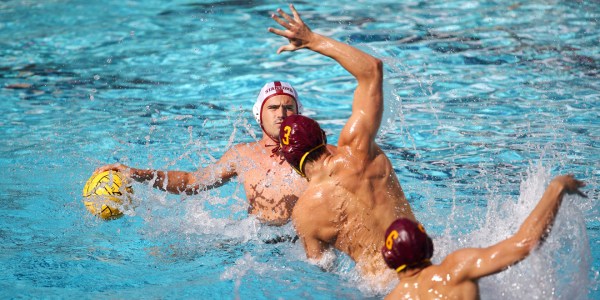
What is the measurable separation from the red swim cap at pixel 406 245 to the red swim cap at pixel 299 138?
0.74 meters

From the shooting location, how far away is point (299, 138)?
352 centimetres

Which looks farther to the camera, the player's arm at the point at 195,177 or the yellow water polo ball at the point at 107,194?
the player's arm at the point at 195,177

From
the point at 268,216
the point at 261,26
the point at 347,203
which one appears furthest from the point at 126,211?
the point at 261,26

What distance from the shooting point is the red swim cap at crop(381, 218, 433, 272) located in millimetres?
2877

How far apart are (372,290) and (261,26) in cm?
661

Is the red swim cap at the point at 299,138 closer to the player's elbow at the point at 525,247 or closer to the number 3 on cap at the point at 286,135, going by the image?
the number 3 on cap at the point at 286,135

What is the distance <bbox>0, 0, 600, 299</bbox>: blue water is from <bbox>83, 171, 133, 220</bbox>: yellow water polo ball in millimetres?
228

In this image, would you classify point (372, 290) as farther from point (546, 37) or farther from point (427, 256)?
point (546, 37)

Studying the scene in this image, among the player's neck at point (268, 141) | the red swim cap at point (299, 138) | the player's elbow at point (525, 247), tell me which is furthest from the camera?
the player's neck at point (268, 141)

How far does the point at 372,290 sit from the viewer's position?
3.81 m

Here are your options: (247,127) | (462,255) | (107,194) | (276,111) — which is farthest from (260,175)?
(462,255)

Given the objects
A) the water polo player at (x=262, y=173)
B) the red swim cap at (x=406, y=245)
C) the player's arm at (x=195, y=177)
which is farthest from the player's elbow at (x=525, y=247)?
the player's arm at (x=195, y=177)

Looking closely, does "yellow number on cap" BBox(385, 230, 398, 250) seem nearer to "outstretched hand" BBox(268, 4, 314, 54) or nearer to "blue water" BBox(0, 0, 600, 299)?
"blue water" BBox(0, 0, 600, 299)

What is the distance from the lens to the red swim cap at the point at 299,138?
352 cm
